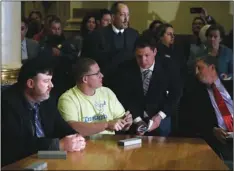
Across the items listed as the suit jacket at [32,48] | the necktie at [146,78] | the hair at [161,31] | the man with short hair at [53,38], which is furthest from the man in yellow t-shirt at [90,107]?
the man with short hair at [53,38]

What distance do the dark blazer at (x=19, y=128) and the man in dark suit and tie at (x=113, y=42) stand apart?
1.30m

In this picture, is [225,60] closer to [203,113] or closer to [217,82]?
[217,82]

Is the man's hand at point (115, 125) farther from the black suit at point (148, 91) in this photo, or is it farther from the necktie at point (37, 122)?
the black suit at point (148, 91)

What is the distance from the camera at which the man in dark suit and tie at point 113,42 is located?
12.4ft

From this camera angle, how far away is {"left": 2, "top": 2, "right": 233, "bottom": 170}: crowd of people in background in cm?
283

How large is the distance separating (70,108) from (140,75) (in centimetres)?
86

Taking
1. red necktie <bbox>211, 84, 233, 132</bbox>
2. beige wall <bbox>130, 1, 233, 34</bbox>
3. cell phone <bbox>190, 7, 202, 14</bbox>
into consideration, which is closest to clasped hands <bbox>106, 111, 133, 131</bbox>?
red necktie <bbox>211, 84, 233, 132</bbox>

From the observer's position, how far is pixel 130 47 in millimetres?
3908

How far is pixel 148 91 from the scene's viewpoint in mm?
3564

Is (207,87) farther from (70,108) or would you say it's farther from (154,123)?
(70,108)

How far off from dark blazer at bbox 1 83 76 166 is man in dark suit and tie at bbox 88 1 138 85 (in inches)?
51.1

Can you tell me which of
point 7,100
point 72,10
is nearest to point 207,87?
point 7,100

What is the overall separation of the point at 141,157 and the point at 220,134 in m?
0.97

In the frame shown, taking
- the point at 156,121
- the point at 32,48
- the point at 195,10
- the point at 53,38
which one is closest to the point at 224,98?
the point at 156,121
